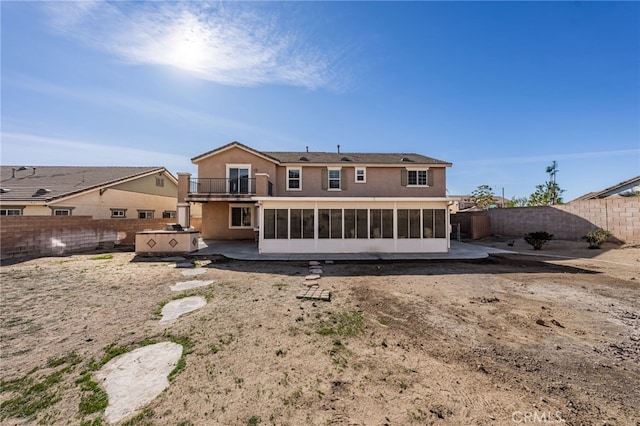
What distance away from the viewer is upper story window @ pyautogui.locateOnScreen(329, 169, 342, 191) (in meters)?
18.1

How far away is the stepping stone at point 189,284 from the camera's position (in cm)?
786

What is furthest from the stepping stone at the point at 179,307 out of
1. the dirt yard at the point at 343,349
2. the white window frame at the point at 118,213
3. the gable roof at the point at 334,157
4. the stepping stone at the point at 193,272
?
the white window frame at the point at 118,213

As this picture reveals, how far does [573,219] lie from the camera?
17031mm

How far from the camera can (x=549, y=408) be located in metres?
3.12

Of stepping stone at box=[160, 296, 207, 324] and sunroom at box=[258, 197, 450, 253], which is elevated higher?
sunroom at box=[258, 197, 450, 253]

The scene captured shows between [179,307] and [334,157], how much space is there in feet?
50.6

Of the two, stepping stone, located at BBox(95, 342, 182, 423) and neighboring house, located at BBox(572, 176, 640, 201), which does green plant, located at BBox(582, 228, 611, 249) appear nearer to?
neighboring house, located at BBox(572, 176, 640, 201)

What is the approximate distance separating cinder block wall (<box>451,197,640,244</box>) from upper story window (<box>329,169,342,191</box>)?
36.2 feet

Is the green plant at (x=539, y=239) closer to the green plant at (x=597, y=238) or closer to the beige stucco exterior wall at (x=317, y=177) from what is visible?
the green plant at (x=597, y=238)

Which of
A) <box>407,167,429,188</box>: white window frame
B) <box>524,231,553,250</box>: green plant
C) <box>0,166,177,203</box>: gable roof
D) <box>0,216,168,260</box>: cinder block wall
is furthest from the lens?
<box>407,167,429,188</box>: white window frame

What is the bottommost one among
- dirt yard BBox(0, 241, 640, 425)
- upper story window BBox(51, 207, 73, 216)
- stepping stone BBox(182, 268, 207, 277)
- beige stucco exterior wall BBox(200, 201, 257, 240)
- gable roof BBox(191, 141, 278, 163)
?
dirt yard BBox(0, 241, 640, 425)

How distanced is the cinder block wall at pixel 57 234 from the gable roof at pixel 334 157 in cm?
651

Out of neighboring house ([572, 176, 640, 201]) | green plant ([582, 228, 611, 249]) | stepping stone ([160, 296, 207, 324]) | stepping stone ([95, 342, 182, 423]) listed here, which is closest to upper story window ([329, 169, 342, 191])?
stepping stone ([160, 296, 207, 324])

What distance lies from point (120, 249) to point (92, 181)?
8.39m
